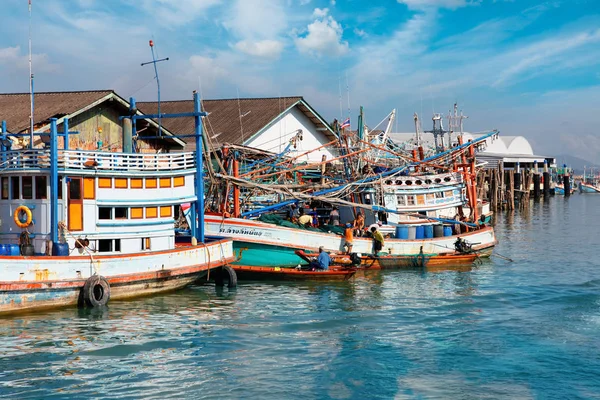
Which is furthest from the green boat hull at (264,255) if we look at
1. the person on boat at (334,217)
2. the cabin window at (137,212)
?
the person on boat at (334,217)

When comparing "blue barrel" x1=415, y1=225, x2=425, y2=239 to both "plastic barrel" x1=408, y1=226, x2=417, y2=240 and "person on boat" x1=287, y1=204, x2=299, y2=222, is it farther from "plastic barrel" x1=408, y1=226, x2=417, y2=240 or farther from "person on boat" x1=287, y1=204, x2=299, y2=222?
"person on boat" x1=287, y1=204, x2=299, y2=222

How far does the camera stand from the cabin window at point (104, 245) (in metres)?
22.5

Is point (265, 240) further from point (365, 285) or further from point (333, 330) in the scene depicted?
point (333, 330)

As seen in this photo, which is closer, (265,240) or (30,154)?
(30,154)

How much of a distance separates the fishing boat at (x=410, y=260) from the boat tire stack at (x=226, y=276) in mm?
4927

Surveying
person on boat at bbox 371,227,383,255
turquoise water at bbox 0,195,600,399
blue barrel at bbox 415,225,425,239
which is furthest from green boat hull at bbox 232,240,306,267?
blue barrel at bbox 415,225,425,239

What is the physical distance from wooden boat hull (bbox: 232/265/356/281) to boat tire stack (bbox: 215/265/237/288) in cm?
107

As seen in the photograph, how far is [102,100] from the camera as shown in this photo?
3109cm

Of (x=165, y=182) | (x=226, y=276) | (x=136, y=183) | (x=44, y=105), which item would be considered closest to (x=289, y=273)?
(x=226, y=276)

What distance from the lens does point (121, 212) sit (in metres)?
22.8

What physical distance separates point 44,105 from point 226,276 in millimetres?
13634

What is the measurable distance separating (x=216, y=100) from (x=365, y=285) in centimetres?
2656

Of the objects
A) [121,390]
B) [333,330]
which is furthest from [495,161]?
[121,390]

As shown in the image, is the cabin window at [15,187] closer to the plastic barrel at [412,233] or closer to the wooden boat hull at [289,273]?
the wooden boat hull at [289,273]
